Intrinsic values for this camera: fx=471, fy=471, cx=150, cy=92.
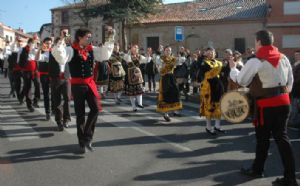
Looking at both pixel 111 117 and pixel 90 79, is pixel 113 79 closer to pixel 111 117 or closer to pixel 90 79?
pixel 111 117

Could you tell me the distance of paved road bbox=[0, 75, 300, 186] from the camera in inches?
246

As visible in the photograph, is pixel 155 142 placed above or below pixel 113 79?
below

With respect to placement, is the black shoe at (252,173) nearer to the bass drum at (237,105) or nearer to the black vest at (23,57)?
the bass drum at (237,105)

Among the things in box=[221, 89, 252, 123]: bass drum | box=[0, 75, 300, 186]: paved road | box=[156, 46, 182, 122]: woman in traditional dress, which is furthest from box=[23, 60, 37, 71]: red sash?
box=[221, 89, 252, 123]: bass drum

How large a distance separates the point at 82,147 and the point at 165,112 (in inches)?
154

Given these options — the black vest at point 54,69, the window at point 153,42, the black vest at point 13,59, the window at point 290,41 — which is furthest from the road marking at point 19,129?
the window at point 153,42

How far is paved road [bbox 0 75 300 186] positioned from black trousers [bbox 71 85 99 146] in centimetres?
35

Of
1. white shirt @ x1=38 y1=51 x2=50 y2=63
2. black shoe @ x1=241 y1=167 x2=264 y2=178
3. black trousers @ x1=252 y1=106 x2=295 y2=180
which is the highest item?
white shirt @ x1=38 y1=51 x2=50 y2=63

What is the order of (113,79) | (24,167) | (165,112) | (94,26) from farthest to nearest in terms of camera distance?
1. (94,26)
2. (113,79)
3. (165,112)
4. (24,167)

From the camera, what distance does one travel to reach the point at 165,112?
1134cm

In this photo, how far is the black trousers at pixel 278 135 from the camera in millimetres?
5828

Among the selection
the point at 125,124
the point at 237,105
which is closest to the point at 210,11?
the point at 125,124

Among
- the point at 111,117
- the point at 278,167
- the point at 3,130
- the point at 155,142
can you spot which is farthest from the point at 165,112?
the point at 278,167

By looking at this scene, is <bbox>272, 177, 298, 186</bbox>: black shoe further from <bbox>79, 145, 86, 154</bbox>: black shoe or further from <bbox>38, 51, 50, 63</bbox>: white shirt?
<bbox>38, 51, 50, 63</bbox>: white shirt
